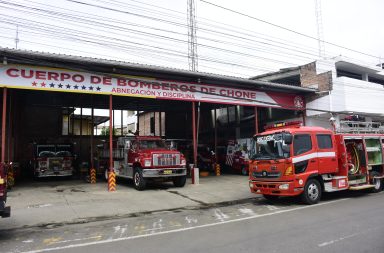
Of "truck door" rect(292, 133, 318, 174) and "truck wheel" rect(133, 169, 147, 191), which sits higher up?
"truck door" rect(292, 133, 318, 174)

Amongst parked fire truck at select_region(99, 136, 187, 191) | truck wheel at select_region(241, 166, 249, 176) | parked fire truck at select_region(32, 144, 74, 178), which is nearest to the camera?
parked fire truck at select_region(99, 136, 187, 191)

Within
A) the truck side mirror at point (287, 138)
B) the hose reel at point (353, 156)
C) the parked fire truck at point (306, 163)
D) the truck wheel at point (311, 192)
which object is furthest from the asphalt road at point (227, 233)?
the hose reel at point (353, 156)

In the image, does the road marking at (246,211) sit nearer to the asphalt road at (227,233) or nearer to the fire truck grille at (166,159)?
the asphalt road at (227,233)

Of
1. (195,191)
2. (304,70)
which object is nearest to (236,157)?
(304,70)

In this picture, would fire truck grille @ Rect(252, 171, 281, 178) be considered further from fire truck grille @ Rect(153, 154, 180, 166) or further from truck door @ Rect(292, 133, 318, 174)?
fire truck grille @ Rect(153, 154, 180, 166)

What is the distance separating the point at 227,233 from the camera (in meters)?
7.51

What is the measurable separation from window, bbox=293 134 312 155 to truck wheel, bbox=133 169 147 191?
7.05 metres

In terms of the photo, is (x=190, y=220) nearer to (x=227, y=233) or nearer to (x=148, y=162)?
(x=227, y=233)

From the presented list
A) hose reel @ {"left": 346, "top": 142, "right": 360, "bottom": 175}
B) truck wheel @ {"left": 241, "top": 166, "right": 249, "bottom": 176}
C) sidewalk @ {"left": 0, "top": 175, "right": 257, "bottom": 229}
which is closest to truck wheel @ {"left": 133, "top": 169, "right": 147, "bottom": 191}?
sidewalk @ {"left": 0, "top": 175, "right": 257, "bottom": 229}

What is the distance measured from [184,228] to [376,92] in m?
23.6

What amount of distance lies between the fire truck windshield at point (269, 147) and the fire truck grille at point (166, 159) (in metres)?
4.48

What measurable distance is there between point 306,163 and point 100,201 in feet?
24.5

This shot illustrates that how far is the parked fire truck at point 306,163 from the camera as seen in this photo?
35.9 feet

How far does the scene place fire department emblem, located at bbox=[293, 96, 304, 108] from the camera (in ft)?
78.4
